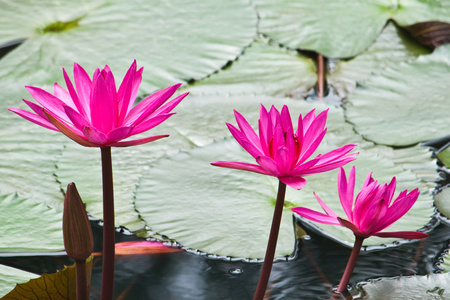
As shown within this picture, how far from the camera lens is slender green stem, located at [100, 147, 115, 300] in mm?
667

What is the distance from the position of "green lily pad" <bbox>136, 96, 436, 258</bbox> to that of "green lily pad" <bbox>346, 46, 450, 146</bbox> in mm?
53

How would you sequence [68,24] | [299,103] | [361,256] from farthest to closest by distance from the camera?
[68,24] < [299,103] < [361,256]

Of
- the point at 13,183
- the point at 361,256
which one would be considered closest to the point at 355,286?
the point at 361,256

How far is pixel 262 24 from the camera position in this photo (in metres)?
1.96

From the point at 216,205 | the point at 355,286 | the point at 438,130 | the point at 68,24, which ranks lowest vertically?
the point at 355,286

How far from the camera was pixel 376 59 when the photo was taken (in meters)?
1.80

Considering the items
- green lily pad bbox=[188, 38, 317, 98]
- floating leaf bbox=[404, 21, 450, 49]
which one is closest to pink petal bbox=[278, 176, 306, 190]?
green lily pad bbox=[188, 38, 317, 98]

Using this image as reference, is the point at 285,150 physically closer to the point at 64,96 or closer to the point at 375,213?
the point at 375,213

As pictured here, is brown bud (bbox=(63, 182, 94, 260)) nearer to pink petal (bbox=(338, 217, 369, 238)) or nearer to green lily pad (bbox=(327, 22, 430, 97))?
pink petal (bbox=(338, 217, 369, 238))

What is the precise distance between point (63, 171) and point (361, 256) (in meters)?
0.77

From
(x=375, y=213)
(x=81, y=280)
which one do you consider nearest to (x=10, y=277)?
(x=81, y=280)

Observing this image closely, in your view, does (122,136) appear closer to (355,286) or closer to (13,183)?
(355,286)

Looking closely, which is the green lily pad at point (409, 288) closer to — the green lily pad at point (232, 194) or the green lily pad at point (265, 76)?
the green lily pad at point (232, 194)

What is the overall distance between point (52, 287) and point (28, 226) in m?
0.31
